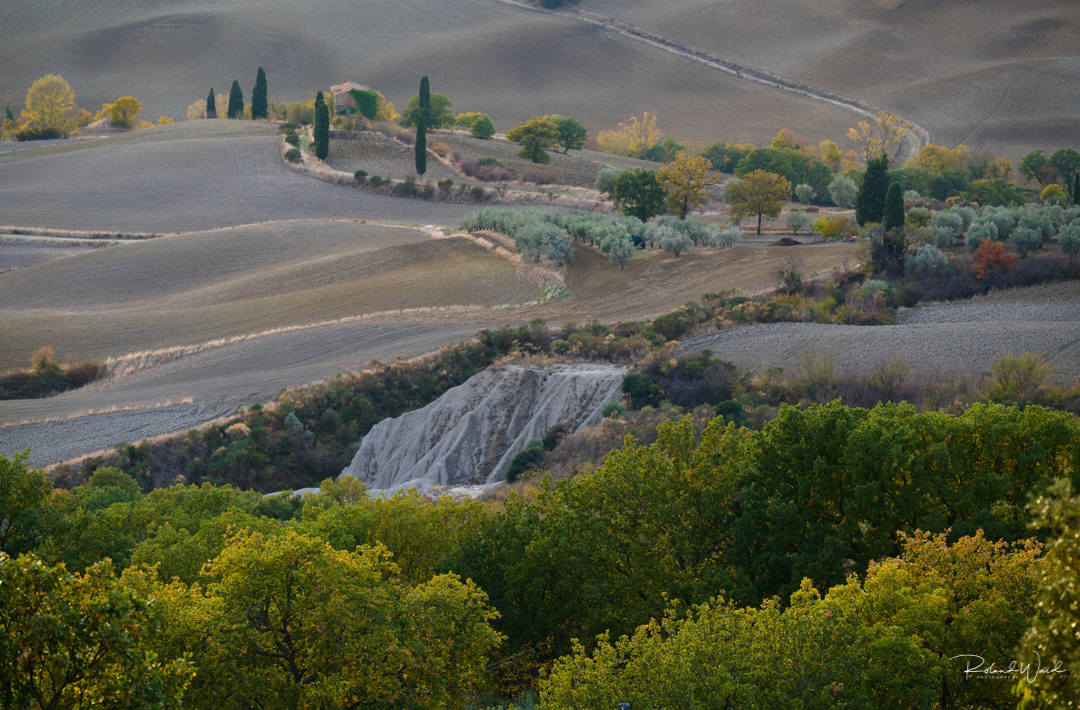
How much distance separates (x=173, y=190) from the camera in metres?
83.9

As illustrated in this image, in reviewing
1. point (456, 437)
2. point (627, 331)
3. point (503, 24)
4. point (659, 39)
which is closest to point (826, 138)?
point (659, 39)

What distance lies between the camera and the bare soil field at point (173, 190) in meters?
76.3

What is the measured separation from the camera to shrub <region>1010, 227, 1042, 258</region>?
47459 mm

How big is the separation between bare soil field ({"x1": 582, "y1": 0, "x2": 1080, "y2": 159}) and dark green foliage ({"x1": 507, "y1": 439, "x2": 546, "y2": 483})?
348 feet

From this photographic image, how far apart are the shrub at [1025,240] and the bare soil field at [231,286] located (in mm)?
26091

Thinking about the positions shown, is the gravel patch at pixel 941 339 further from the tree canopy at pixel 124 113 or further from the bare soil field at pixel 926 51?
the tree canopy at pixel 124 113

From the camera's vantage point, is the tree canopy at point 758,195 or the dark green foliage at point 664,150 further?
the dark green foliage at point 664,150

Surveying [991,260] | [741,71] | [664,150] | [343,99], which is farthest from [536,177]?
[741,71]

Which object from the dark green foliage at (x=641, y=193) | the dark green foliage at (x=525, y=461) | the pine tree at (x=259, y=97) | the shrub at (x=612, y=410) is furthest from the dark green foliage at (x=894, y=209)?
the pine tree at (x=259, y=97)

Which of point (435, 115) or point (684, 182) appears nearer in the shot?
point (684, 182)

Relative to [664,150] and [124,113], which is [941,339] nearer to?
[664,150]

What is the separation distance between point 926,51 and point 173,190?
127m

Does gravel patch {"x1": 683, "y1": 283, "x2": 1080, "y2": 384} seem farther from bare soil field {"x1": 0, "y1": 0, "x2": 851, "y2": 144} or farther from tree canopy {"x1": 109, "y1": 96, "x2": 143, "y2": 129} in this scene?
tree canopy {"x1": 109, "y1": 96, "x2": 143, "y2": 129}

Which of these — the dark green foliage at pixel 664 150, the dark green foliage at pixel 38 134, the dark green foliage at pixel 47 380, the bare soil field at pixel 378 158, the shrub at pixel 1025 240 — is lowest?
the dark green foliage at pixel 47 380
